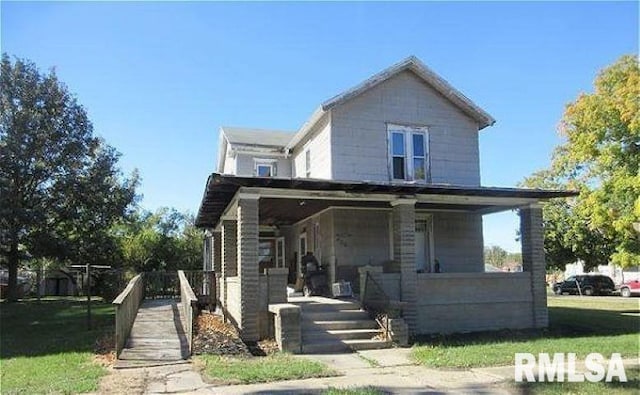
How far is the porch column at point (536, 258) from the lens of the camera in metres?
16.0

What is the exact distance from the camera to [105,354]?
12.4 metres

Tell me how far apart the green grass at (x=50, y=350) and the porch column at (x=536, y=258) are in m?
11.3

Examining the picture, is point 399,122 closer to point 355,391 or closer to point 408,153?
point 408,153

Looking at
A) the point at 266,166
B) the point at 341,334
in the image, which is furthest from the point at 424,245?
the point at 266,166

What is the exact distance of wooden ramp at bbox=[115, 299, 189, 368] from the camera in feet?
37.3

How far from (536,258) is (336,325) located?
6.36 meters

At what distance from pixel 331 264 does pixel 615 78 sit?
1615 cm

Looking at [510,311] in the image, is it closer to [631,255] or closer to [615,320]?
[615,320]

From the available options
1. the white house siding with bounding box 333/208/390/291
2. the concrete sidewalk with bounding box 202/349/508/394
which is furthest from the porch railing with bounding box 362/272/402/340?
the white house siding with bounding box 333/208/390/291

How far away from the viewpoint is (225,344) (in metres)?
12.4

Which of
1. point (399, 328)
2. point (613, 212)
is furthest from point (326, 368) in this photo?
point (613, 212)

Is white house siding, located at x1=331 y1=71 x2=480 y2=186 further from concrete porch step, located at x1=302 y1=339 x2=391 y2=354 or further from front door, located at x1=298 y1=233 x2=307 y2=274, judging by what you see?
concrete porch step, located at x1=302 y1=339 x2=391 y2=354

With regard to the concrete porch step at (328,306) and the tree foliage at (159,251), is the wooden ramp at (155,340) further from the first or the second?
the tree foliage at (159,251)

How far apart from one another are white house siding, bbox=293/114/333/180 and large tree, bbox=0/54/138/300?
14.8 meters
